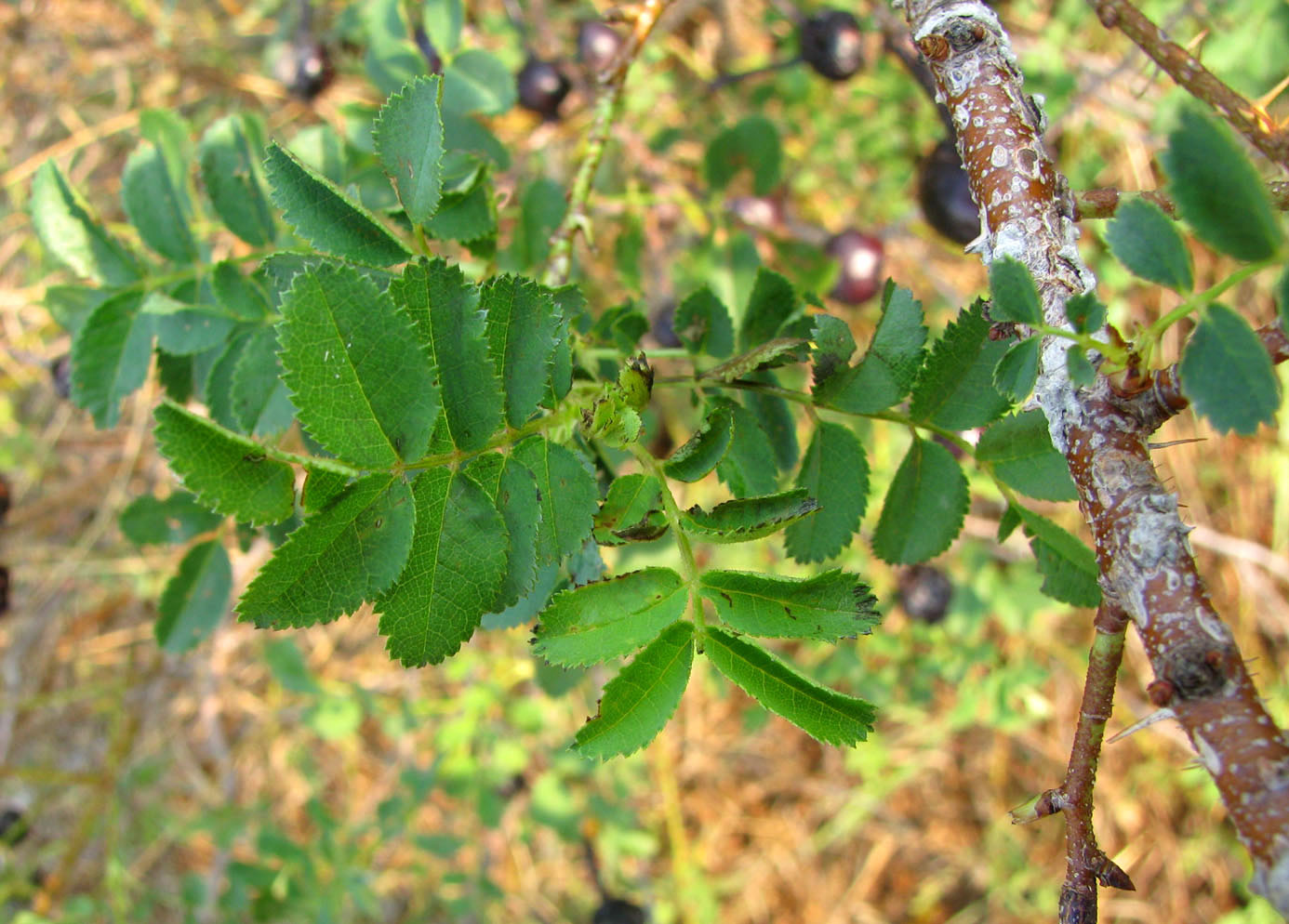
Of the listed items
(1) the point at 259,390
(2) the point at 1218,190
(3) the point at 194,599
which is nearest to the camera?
(2) the point at 1218,190

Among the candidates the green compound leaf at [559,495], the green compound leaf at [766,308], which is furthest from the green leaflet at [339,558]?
the green compound leaf at [766,308]

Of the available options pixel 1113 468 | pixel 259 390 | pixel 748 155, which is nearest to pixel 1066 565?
pixel 1113 468

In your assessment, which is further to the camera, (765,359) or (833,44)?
(833,44)

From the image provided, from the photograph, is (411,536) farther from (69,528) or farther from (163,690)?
(69,528)

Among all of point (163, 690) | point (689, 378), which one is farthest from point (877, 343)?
point (163, 690)

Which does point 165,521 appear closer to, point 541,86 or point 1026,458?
point 1026,458

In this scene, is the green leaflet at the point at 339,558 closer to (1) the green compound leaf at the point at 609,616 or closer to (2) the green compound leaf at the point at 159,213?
(1) the green compound leaf at the point at 609,616

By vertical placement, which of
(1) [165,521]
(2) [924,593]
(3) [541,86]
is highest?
(3) [541,86]

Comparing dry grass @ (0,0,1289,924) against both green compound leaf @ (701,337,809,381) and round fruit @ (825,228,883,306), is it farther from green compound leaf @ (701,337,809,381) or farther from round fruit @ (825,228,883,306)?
green compound leaf @ (701,337,809,381)
